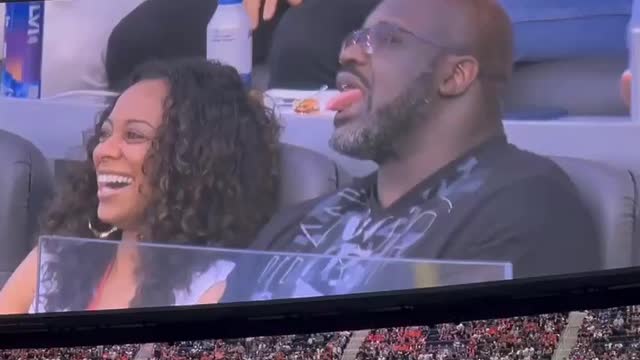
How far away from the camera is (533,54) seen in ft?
10.6

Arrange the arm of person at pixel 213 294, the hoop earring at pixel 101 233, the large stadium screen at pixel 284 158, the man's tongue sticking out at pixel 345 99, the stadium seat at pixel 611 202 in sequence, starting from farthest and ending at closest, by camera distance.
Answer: the hoop earring at pixel 101 233, the arm of person at pixel 213 294, the man's tongue sticking out at pixel 345 99, the large stadium screen at pixel 284 158, the stadium seat at pixel 611 202

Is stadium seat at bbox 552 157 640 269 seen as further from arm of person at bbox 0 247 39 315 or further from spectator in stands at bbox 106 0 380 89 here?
arm of person at bbox 0 247 39 315

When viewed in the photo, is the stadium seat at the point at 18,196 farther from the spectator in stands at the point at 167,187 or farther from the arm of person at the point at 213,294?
the arm of person at the point at 213,294

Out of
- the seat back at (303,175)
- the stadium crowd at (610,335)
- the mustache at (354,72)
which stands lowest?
the stadium crowd at (610,335)

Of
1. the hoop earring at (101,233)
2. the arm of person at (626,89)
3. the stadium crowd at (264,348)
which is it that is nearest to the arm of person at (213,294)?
the stadium crowd at (264,348)

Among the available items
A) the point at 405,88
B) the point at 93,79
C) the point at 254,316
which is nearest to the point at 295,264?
the point at 254,316

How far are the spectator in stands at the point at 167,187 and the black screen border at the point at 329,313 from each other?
0.19ft

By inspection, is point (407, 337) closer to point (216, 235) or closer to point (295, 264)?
point (295, 264)

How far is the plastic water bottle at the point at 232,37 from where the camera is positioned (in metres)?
3.46

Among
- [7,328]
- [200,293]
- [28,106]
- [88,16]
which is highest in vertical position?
[88,16]

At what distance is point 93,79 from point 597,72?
1.55m

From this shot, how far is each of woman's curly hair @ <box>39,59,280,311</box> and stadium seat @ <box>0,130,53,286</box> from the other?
7cm

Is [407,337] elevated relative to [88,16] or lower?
lower

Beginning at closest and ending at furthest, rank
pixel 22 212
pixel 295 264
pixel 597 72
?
pixel 597 72 → pixel 295 264 → pixel 22 212
